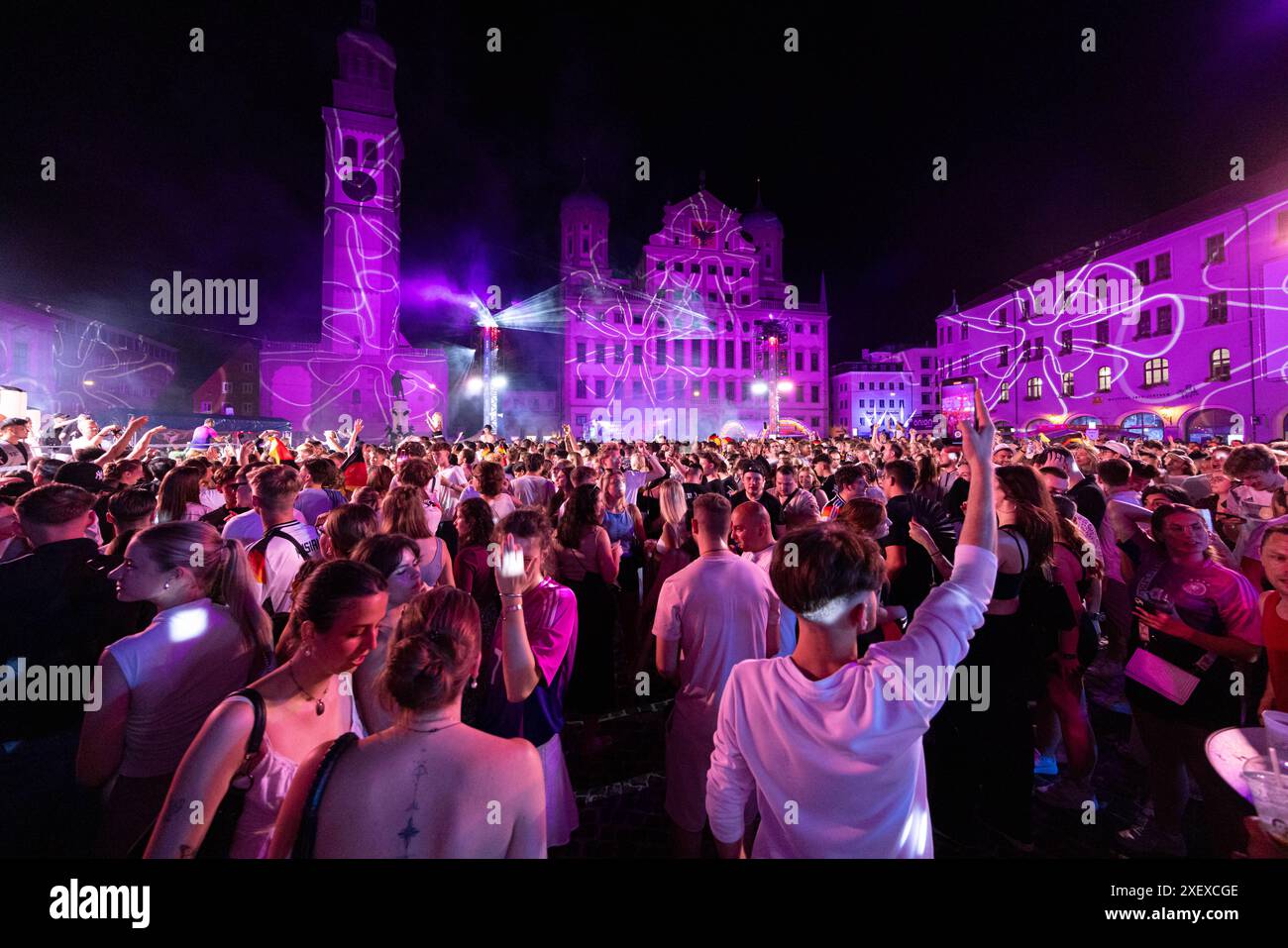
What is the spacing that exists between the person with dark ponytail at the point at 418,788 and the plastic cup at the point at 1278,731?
7.08 feet

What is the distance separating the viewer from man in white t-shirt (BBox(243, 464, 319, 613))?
138 inches

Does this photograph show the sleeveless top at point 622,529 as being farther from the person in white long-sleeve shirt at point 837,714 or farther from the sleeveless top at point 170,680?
the person in white long-sleeve shirt at point 837,714

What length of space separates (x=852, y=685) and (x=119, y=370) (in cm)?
5838

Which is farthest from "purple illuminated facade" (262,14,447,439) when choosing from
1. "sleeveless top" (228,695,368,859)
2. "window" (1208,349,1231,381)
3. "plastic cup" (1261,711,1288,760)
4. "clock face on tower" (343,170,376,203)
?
"window" (1208,349,1231,381)

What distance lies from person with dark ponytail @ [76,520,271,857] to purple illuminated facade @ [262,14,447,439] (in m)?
38.6

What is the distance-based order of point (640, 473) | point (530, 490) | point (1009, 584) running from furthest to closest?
point (640, 473) → point (530, 490) → point (1009, 584)

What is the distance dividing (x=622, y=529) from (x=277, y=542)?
120 inches

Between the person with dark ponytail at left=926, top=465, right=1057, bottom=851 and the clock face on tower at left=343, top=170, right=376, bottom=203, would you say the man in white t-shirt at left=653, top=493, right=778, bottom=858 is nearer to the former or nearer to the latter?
the person with dark ponytail at left=926, top=465, right=1057, bottom=851

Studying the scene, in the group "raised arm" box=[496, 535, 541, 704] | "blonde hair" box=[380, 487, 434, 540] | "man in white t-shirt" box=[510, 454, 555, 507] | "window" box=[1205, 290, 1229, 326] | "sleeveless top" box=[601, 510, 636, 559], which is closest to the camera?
"raised arm" box=[496, 535, 541, 704]

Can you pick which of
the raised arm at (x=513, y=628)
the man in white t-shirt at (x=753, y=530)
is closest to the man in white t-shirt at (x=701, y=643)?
the man in white t-shirt at (x=753, y=530)

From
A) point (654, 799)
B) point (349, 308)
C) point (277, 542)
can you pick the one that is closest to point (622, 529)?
point (654, 799)

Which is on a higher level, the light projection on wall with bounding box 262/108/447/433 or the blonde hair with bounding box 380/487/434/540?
the light projection on wall with bounding box 262/108/447/433

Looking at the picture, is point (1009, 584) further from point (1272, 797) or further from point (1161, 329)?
point (1161, 329)

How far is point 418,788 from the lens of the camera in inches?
54.3
